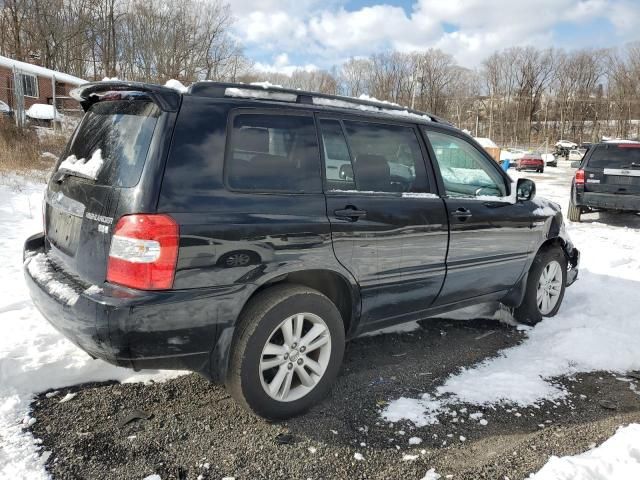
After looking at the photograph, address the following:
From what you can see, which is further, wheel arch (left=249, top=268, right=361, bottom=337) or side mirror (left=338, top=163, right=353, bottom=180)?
side mirror (left=338, top=163, right=353, bottom=180)

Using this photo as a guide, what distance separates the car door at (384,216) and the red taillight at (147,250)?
3.14ft

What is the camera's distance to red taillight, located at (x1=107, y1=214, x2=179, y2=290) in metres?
2.37

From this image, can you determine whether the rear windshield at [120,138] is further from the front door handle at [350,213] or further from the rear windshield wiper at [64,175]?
the front door handle at [350,213]

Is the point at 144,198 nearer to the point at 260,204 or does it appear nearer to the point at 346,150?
the point at 260,204

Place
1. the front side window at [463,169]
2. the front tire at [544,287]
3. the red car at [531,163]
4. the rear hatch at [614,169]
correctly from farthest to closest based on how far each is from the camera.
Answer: the red car at [531,163] < the rear hatch at [614,169] < the front tire at [544,287] < the front side window at [463,169]

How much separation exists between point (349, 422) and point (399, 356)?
110cm

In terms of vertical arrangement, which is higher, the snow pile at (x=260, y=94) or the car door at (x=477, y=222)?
the snow pile at (x=260, y=94)

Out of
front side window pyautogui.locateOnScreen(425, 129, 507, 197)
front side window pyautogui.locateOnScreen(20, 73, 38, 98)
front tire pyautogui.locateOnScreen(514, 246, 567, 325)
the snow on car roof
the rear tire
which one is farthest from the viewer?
front side window pyautogui.locateOnScreen(20, 73, 38, 98)

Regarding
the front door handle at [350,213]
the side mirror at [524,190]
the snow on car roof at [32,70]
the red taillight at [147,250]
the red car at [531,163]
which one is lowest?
the red taillight at [147,250]

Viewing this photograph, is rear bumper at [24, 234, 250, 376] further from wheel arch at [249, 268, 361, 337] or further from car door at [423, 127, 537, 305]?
car door at [423, 127, 537, 305]

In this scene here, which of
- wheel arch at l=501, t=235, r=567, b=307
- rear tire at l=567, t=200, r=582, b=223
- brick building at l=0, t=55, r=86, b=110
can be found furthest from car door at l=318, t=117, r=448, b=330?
brick building at l=0, t=55, r=86, b=110

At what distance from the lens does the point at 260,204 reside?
2.67 m

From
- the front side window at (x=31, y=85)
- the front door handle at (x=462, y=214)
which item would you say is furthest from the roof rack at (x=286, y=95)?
the front side window at (x=31, y=85)

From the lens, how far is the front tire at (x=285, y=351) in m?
2.71
